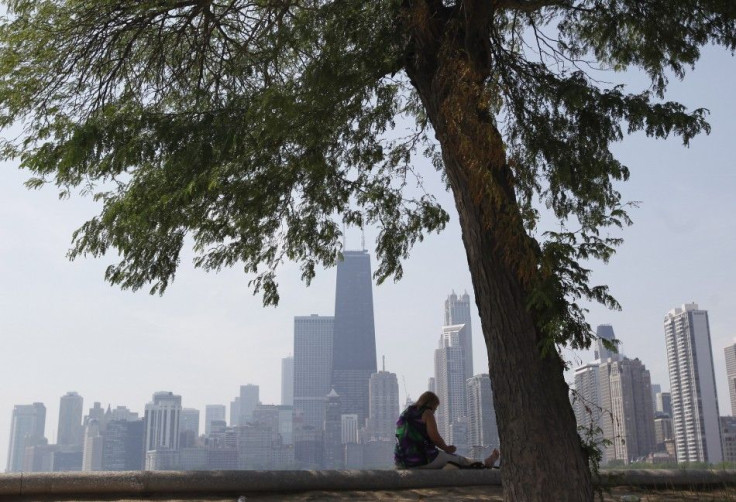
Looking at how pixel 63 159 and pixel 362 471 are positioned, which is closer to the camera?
pixel 63 159

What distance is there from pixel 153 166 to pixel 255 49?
2087 mm

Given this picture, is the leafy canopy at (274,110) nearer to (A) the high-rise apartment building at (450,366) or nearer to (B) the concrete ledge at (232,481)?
(B) the concrete ledge at (232,481)

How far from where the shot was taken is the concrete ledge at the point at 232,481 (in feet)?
20.9

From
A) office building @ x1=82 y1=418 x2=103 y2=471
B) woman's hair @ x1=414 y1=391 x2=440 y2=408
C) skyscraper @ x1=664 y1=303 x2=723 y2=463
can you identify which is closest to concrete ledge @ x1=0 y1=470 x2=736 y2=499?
A: woman's hair @ x1=414 y1=391 x2=440 y2=408

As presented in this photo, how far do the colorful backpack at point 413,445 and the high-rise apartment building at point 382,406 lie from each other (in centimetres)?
12584

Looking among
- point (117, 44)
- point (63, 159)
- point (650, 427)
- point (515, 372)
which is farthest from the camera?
point (650, 427)

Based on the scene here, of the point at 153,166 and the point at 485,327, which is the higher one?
the point at 153,166

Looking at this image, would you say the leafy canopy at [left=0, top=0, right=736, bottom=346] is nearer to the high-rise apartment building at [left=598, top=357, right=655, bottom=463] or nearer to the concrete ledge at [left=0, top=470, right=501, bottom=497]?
the concrete ledge at [left=0, top=470, right=501, bottom=497]

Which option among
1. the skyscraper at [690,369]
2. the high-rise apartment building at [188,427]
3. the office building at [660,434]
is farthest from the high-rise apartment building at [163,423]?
the office building at [660,434]

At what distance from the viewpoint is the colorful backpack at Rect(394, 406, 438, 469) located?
24.0 feet

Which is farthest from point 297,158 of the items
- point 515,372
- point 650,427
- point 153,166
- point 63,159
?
point 650,427

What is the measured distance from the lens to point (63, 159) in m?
6.36

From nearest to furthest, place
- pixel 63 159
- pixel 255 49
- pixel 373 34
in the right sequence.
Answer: pixel 63 159 → pixel 373 34 → pixel 255 49

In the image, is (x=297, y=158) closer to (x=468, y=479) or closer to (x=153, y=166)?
(x=153, y=166)
